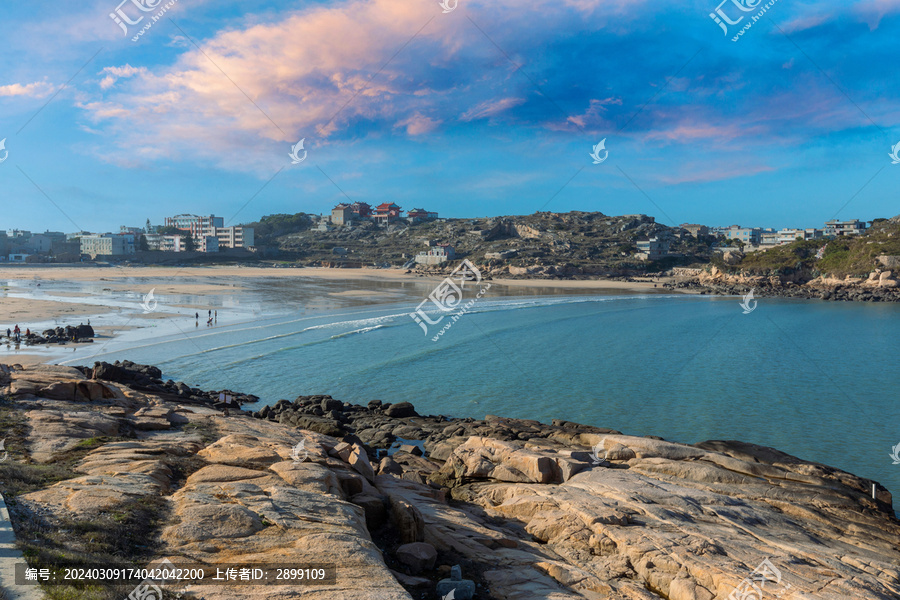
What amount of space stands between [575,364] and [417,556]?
948 inches

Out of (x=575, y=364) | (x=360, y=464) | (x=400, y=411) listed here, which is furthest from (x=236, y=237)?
(x=360, y=464)

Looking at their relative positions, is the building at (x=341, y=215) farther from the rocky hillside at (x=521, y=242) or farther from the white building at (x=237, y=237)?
the white building at (x=237, y=237)

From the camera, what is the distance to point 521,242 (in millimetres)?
122750

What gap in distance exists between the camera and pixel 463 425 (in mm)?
18656

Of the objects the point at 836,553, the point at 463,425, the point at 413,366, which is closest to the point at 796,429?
the point at 836,553

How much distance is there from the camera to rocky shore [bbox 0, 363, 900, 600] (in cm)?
671

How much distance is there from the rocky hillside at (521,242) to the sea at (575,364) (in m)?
54.9

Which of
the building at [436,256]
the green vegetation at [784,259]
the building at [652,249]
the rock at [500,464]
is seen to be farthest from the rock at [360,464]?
the building at [652,249]

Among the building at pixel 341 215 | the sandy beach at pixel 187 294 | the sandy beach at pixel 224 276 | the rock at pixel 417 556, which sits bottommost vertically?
the rock at pixel 417 556

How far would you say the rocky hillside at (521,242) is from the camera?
10712 centimetres

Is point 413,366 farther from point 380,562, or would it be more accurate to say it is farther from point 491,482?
point 380,562

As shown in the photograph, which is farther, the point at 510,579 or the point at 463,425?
the point at 463,425

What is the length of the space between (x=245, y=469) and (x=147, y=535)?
9.77 ft

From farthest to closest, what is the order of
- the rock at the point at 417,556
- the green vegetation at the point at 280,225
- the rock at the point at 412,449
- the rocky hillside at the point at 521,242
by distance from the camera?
the green vegetation at the point at 280,225 → the rocky hillside at the point at 521,242 → the rock at the point at 412,449 → the rock at the point at 417,556
